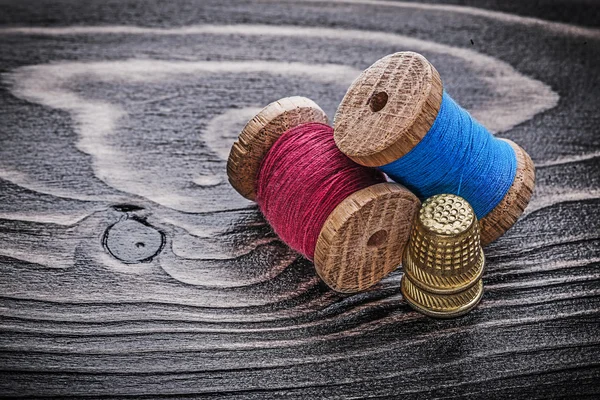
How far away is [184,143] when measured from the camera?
111 centimetres

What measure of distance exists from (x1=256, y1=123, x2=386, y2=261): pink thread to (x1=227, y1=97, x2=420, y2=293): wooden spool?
2 centimetres

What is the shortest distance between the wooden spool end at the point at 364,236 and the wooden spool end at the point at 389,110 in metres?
0.04

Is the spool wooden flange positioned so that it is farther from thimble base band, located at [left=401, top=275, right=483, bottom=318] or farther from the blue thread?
thimble base band, located at [left=401, top=275, right=483, bottom=318]

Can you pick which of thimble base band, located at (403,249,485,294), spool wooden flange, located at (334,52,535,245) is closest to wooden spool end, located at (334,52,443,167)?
spool wooden flange, located at (334,52,535,245)

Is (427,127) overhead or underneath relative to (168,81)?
overhead

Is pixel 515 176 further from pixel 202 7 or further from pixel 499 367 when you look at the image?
pixel 202 7

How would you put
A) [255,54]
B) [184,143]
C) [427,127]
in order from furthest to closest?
[255,54] → [184,143] → [427,127]

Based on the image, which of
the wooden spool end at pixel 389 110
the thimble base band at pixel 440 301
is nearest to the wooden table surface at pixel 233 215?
the thimble base band at pixel 440 301

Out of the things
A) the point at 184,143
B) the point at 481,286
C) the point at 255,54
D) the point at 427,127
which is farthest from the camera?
the point at 255,54

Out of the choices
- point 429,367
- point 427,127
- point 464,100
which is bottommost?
point 429,367

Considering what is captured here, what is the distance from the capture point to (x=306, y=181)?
89 centimetres

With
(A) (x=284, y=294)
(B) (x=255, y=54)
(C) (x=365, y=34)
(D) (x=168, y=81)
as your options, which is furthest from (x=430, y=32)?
(A) (x=284, y=294)

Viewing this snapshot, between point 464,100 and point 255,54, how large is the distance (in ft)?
1.03

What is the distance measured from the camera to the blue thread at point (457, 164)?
0.84m
